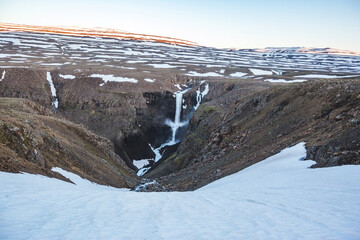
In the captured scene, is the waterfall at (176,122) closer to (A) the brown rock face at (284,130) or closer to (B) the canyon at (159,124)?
(B) the canyon at (159,124)

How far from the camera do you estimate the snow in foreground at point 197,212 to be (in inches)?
249

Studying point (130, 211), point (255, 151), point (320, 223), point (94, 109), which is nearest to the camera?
point (320, 223)

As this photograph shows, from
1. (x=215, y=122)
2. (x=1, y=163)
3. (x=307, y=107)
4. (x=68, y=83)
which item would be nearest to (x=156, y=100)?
(x=68, y=83)

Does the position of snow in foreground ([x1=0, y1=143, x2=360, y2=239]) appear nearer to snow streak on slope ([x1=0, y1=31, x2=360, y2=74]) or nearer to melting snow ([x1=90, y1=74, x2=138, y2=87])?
melting snow ([x1=90, y1=74, x2=138, y2=87])

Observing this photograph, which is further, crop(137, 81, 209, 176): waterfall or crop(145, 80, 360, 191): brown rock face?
crop(137, 81, 209, 176): waterfall

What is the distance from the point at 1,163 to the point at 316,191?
11.5m

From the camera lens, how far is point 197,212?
866 centimetres

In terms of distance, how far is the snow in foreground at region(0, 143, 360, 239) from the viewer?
6324 mm

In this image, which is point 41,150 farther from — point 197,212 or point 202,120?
point 202,120

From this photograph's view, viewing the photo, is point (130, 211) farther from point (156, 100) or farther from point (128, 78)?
point (128, 78)

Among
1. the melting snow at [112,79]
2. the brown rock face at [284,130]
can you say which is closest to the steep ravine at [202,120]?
the brown rock face at [284,130]

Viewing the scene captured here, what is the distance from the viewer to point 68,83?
66.2 m

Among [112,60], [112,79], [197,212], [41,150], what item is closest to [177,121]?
[112,79]

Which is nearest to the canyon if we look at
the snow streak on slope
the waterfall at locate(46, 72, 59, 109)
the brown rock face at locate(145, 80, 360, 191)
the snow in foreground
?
the brown rock face at locate(145, 80, 360, 191)
